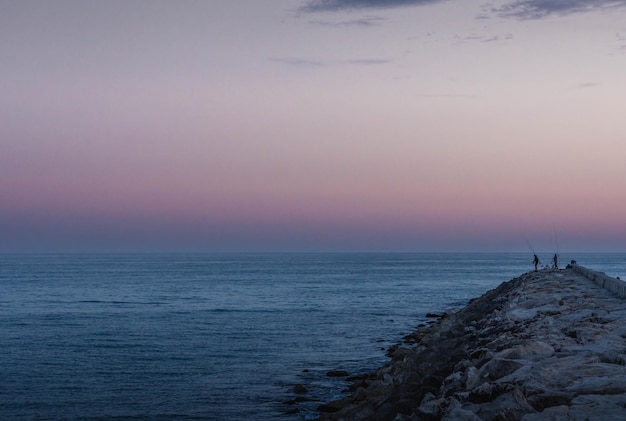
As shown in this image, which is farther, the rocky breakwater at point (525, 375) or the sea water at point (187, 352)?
the sea water at point (187, 352)

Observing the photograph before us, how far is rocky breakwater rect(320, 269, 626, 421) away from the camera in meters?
6.84

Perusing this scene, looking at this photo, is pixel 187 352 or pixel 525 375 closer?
pixel 525 375

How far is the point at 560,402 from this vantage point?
689 centimetres

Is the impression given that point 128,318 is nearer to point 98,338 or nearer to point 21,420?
point 98,338

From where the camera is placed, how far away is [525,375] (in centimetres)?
816

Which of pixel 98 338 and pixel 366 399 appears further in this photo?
pixel 98 338

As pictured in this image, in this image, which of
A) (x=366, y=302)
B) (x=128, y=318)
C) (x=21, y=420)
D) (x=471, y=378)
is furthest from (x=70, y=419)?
(x=366, y=302)

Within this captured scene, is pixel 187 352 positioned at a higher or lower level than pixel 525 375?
lower

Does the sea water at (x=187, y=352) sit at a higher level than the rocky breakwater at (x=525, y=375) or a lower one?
lower

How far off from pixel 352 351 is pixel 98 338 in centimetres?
1033

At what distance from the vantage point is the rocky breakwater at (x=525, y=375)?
22.5 feet

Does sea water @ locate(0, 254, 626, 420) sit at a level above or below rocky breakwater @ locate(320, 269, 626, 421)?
below

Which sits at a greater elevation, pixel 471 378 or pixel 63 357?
pixel 471 378

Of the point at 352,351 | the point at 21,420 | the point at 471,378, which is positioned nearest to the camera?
the point at 471,378
